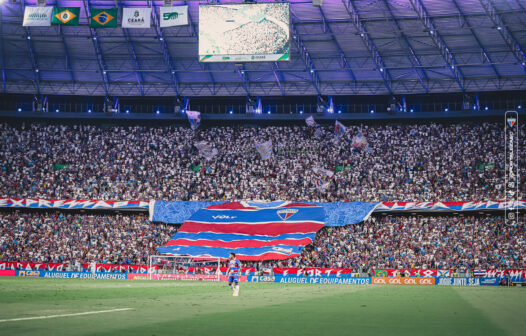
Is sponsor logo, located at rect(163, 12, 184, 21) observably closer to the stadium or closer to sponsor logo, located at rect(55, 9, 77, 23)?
the stadium

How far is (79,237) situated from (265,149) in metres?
20.6

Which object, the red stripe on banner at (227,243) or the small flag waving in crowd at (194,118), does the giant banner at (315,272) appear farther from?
the small flag waving in crowd at (194,118)

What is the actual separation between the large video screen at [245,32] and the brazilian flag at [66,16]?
1110cm

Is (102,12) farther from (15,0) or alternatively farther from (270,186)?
(270,186)

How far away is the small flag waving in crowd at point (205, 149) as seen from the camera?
6538 cm

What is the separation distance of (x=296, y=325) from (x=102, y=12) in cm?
3708

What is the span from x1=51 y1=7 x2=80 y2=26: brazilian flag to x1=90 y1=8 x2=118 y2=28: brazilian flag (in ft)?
4.84

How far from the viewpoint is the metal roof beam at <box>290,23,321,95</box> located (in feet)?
187

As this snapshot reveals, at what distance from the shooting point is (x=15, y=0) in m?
51.3

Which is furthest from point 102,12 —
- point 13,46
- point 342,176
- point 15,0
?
point 342,176

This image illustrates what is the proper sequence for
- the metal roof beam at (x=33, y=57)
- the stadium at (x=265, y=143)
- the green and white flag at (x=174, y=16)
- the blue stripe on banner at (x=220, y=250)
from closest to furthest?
the green and white flag at (x=174, y=16) < the stadium at (x=265, y=143) < the blue stripe on banner at (x=220, y=250) < the metal roof beam at (x=33, y=57)

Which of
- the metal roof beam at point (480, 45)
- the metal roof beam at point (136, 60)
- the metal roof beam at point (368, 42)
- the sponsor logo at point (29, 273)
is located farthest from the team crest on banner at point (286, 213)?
the metal roof beam at point (480, 45)

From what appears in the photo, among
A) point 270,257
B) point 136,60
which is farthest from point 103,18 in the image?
point 270,257

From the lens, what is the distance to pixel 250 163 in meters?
65.2
